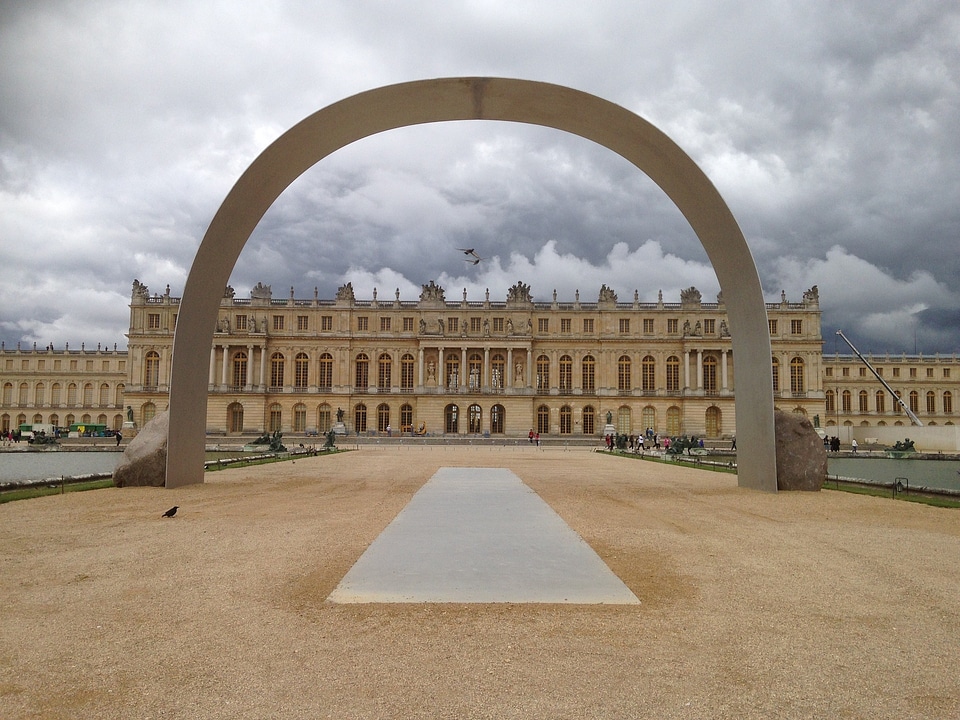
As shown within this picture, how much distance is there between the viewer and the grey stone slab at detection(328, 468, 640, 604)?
596 cm

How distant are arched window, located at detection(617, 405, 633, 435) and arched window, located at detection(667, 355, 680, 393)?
451 centimetres

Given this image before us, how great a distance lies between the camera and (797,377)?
6322 centimetres

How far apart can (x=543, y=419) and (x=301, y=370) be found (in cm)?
2303

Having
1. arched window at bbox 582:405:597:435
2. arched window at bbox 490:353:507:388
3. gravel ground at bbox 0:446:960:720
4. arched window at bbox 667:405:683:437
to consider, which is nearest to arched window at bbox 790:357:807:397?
arched window at bbox 667:405:683:437

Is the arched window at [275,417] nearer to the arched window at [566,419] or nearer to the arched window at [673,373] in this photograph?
the arched window at [566,419]

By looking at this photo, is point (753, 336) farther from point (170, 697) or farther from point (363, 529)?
point (170, 697)

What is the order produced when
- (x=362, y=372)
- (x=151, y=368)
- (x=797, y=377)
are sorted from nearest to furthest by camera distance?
(x=362, y=372) → (x=797, y=377) → (x=151, y=368)

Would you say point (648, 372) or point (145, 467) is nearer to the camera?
point (145, 467)

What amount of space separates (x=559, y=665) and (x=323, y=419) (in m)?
59.8

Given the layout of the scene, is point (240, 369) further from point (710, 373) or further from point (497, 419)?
point (710, 373)

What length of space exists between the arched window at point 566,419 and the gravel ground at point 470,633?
5256 cm

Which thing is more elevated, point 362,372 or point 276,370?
point 276,370

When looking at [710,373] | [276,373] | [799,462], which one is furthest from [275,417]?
[799,462]

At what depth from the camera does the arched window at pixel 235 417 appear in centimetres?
6158
